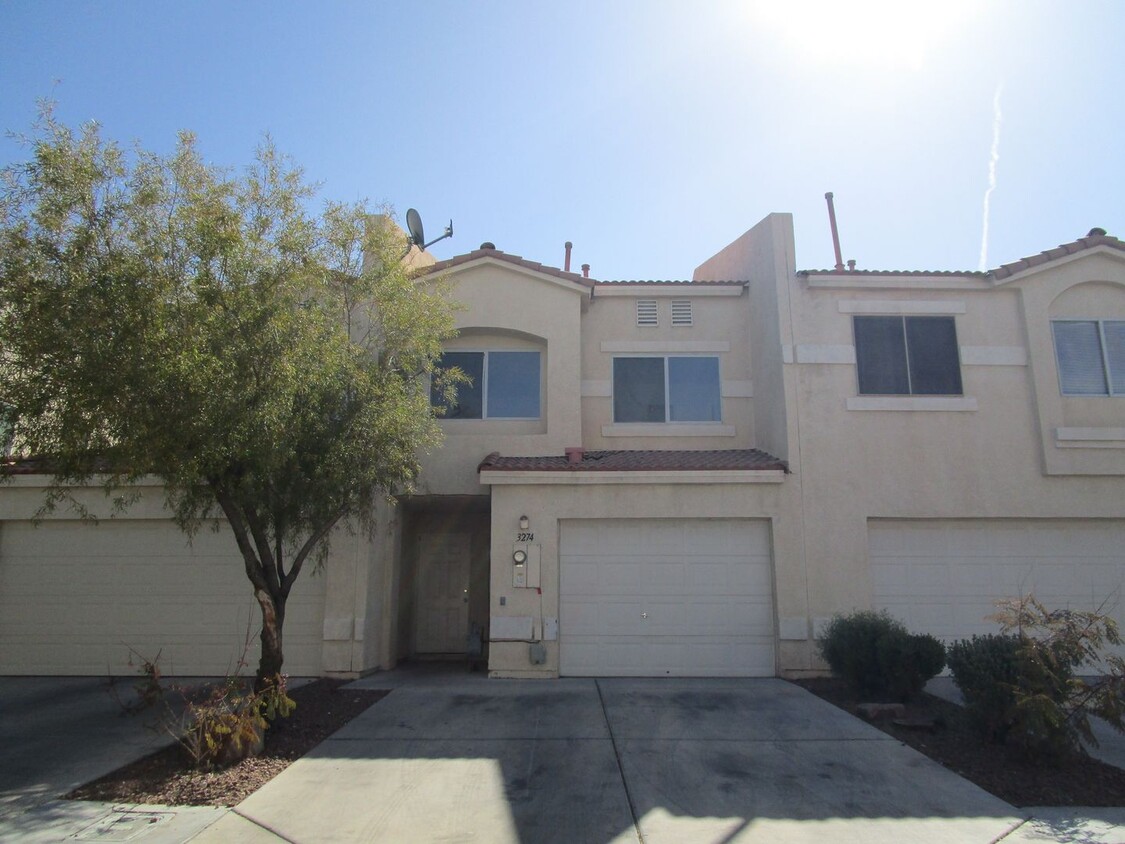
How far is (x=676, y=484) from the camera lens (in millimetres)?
11320

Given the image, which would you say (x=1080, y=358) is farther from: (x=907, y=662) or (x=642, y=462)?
(x=642, y=462)

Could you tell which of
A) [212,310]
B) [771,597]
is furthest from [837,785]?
[212,310]

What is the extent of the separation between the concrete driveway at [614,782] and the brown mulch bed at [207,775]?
0.78ft

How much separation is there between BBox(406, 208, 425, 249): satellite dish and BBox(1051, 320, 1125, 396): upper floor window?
10947mm

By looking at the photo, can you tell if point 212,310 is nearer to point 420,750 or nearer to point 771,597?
point 420,750

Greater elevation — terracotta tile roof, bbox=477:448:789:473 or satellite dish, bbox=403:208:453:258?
satellite dish, bbox=403:208:453:258

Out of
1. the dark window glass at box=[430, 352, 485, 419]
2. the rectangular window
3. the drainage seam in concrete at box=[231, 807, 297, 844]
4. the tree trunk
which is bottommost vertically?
the drainage seam in concrete at box=[231, 807, 297, 844]

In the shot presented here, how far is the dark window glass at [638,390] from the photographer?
521 inches

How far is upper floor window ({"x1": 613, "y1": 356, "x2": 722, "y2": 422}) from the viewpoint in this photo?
13250 millimetres

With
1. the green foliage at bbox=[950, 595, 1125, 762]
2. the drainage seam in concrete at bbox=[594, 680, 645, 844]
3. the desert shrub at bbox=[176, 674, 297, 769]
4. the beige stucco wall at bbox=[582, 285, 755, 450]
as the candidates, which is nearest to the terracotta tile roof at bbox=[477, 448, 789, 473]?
the beige stucco wall at bbox=[582, 285, 755, 450]

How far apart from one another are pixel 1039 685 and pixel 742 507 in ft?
16.0

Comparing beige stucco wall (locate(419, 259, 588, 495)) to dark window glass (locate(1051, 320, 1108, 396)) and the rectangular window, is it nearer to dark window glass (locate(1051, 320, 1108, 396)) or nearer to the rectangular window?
the rectangular window

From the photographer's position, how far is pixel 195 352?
21.6 ft

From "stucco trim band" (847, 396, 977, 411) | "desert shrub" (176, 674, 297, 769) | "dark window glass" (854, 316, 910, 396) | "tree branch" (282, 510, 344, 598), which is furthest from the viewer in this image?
"dark window glass" (854, 316, 910, 396)
